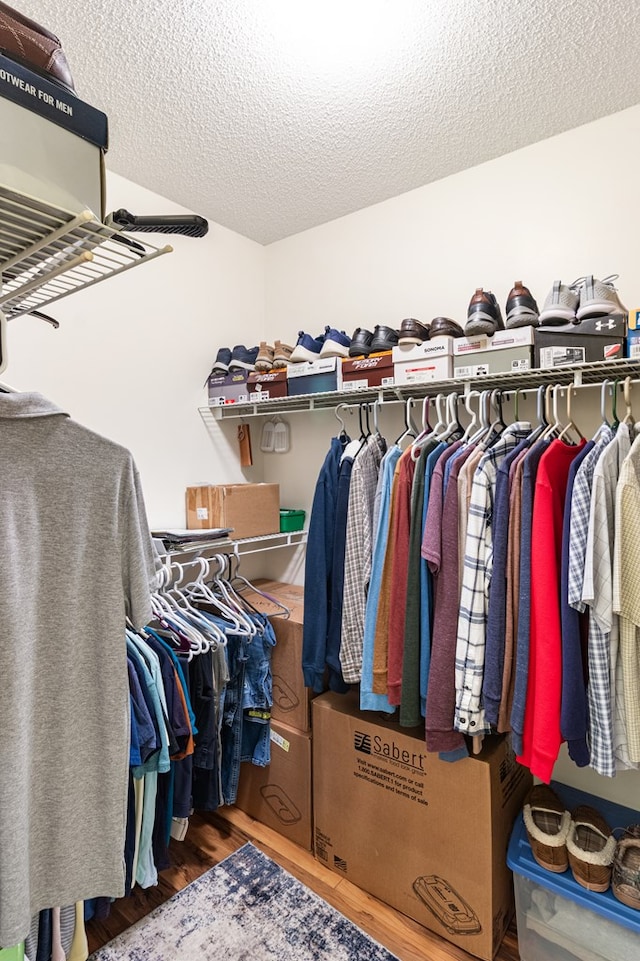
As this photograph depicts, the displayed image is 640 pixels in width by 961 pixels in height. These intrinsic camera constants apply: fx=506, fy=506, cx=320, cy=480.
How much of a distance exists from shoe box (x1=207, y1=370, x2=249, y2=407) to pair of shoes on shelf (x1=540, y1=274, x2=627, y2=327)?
1276mm

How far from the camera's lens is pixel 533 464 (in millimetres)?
1383

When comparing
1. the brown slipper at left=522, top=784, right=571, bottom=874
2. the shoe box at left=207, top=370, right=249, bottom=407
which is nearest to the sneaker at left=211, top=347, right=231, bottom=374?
the shoe box at left=207, top=370, right=249, bottom=407

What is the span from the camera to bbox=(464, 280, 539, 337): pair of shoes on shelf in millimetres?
1579

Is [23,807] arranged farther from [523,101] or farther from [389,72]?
[523,101]

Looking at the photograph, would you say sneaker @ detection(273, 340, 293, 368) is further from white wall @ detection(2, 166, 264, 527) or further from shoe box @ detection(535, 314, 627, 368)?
shoe box @ detection(535, 314, 627, 368)

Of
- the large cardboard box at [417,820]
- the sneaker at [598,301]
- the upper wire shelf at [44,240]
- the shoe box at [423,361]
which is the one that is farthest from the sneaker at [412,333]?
the large cardboard box at [417,820]

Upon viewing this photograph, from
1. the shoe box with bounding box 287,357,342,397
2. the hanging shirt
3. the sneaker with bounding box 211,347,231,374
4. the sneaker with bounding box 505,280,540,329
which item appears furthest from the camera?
the sneaker with bounding box 211,347,231,374

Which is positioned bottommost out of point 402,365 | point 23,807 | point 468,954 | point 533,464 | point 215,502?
point 468,954

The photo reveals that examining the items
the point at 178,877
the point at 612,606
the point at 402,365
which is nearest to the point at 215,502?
the point at 402,365

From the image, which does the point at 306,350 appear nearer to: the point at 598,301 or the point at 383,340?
the point at 383,340

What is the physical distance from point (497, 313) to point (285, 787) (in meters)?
1.92

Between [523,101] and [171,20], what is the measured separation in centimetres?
112

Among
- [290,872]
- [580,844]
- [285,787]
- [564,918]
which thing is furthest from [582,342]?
[290,872]

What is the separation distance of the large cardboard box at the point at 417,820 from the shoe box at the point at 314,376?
1.21 meters
